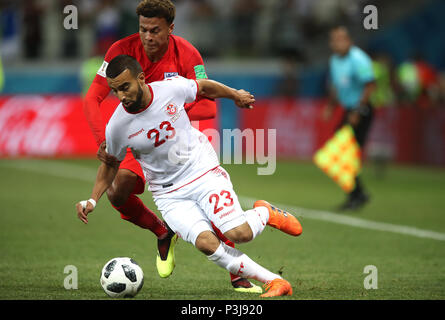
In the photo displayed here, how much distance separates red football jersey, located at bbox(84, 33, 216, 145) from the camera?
642 cm

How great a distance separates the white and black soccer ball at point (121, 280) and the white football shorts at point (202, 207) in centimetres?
40

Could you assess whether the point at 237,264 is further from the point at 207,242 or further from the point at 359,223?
the point at 359,223

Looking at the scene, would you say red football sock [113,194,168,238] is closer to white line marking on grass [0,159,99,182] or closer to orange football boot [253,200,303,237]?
orange football boot [253,200,303,237]

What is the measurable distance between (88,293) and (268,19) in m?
18.9

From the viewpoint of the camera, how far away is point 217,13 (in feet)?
80.1

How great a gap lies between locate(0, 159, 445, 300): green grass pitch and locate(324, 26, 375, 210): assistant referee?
31 cm

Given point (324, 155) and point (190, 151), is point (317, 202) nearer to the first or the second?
point (324, 155)

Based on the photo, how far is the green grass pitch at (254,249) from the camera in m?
5.89

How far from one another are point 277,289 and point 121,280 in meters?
1.04

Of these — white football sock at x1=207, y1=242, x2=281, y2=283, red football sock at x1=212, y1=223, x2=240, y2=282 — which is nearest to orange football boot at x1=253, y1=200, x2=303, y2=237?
red football sock at x1=212, y1=223, x2=240, y2=282

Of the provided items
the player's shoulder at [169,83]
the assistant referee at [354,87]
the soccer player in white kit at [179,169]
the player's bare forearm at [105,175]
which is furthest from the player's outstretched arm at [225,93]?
the assistant referee at [354,87]

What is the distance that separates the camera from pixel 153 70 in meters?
6.57

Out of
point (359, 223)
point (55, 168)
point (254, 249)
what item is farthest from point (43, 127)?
point (254, 249)

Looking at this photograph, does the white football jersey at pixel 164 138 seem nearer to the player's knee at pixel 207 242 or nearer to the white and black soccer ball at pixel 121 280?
the player's knee at pixel 207 242
